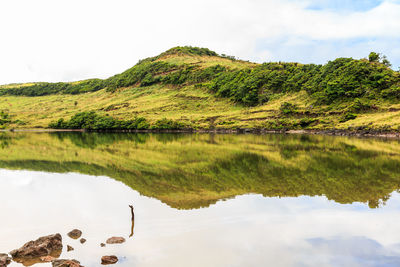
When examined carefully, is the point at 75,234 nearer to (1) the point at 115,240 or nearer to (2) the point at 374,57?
(1) the point at 115,240

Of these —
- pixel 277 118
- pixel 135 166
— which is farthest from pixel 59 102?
pixel 135 166

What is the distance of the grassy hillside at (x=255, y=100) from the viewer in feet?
296

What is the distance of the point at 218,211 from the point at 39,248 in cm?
884

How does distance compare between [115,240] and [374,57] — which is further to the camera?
[374,57]

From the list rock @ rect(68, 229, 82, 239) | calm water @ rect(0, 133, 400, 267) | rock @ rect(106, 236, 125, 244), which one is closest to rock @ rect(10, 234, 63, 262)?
calm water @ rect(0, 133, 400, 267)

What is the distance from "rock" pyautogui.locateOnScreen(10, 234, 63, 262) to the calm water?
0.63 meters

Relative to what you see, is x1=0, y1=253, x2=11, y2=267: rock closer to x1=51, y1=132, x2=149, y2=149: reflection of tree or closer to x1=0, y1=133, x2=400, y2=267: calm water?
x1=0, y1=133, x2=400, y2=267: calm water

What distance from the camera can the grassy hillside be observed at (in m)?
90.3

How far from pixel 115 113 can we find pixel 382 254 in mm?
128041

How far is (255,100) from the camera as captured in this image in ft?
405

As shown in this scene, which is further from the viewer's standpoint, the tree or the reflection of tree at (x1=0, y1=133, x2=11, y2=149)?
the tree

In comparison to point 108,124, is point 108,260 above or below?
below

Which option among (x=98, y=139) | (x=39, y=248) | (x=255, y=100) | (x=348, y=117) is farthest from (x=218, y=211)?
(x=255, y=100)

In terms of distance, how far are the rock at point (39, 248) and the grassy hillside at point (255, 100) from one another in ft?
231
